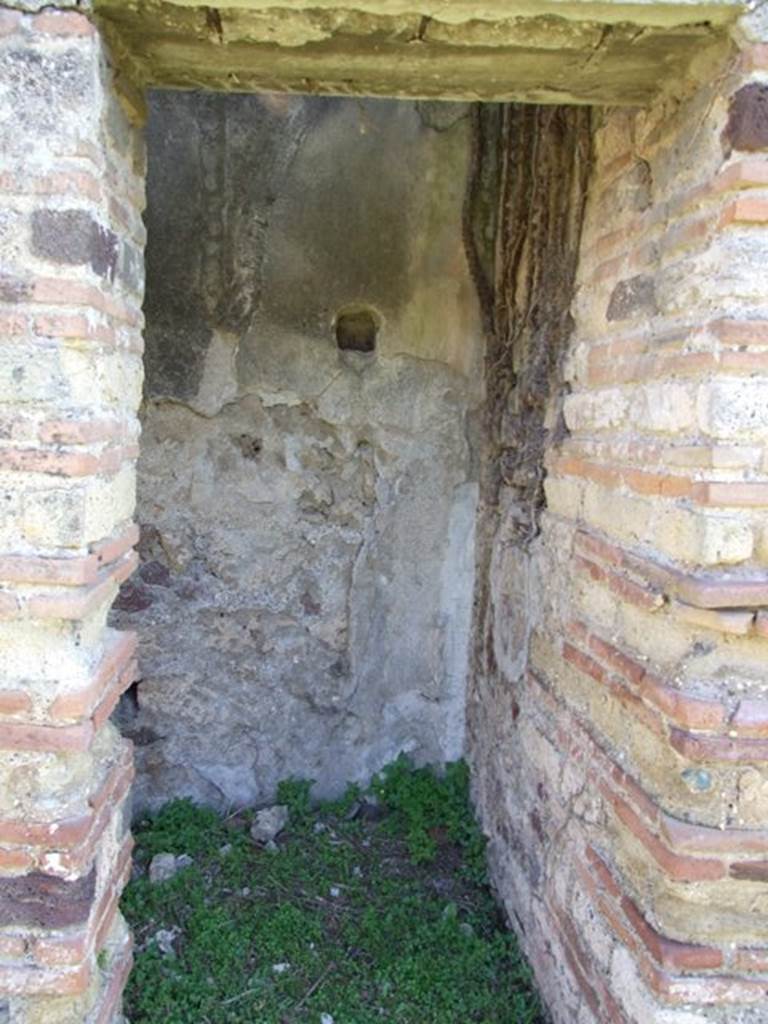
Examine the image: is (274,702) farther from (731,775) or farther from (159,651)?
(731,775)

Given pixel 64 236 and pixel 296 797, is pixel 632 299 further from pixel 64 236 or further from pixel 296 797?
pixel 296 797

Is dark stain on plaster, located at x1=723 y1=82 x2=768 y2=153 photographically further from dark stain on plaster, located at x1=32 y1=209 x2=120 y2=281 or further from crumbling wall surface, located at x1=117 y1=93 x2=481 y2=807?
crumbling wall surface, located at x1=117 y1=93 x2=481 y2=807

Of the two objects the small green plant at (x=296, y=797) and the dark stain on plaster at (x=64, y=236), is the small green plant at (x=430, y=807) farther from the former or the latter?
the dark stain on plaster at (x=64, y=236)

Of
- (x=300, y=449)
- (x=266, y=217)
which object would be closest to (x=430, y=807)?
(x=300, y=449)

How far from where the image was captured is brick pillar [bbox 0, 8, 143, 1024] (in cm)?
180

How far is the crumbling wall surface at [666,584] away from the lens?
1.87 m

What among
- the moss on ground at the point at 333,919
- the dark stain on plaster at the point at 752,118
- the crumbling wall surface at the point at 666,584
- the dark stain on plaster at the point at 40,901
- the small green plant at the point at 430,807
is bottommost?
the moss on ground at the point at 333,919

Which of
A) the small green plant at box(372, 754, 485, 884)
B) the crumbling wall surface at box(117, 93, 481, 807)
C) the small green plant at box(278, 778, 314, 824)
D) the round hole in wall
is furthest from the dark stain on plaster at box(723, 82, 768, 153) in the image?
the small green plant at box(278, 778, 314, 824)

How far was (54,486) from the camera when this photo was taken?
1.86m

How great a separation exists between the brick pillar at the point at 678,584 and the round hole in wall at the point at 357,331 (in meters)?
1.27

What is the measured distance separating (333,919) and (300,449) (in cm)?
179

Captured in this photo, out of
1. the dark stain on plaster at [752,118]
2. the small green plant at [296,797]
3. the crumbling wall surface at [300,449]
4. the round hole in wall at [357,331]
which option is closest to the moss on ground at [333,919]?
the small green plant at [296,797]

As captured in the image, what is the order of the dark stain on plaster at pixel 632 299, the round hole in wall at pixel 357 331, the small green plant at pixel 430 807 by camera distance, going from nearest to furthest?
the dark stain on plaster at pixel 632 299 < the small green plant at pixel 430 807 < the round hole in wall at pixel 357 331

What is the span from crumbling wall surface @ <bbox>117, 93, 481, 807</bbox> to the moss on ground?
0.22 meters
